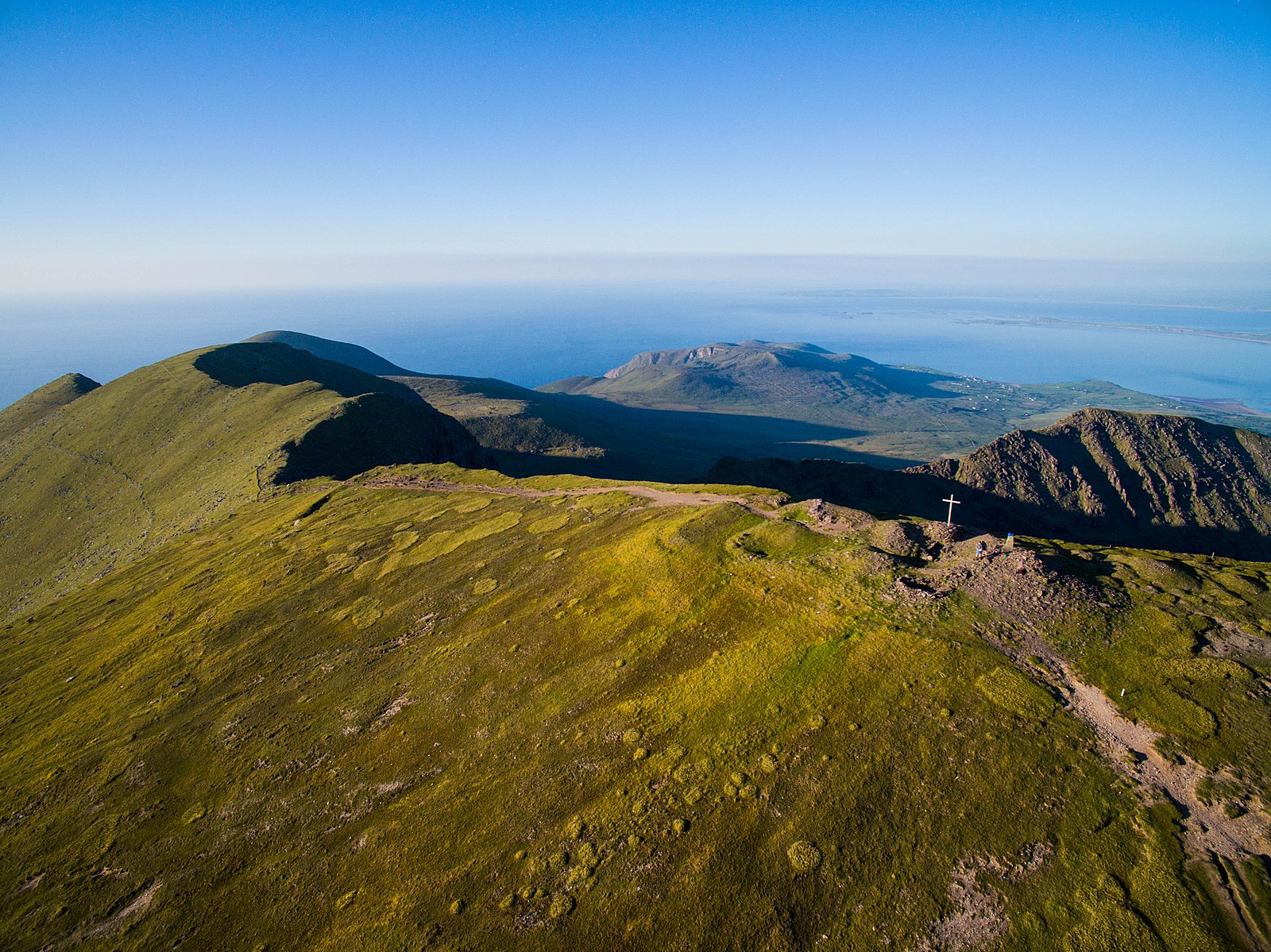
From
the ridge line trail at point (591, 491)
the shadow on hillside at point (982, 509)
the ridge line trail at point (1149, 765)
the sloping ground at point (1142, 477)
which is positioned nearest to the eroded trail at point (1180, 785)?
the ridge line trail at point (1149, 765)

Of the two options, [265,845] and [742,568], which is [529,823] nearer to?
[265,845]

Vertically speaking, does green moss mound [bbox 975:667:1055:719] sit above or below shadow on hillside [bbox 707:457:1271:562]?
above

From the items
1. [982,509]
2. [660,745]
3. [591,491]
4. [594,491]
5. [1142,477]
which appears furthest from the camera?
[1142,477]

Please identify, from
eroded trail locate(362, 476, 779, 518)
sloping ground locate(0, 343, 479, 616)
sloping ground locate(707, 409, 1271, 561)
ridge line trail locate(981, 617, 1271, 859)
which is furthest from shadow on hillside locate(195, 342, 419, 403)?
ridge line trail locate(981, 617, 1271, 859)

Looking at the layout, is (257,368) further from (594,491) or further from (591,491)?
(594,491)

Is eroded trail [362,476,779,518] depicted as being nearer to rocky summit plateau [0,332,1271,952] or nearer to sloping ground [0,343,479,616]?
rocky summit plateau [0,332,1271,952]

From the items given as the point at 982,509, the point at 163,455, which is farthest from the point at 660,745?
the point at 163,455

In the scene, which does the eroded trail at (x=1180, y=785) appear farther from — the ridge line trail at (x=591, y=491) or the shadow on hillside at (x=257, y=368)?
the shadow on hillside at (x=257, y=368)
